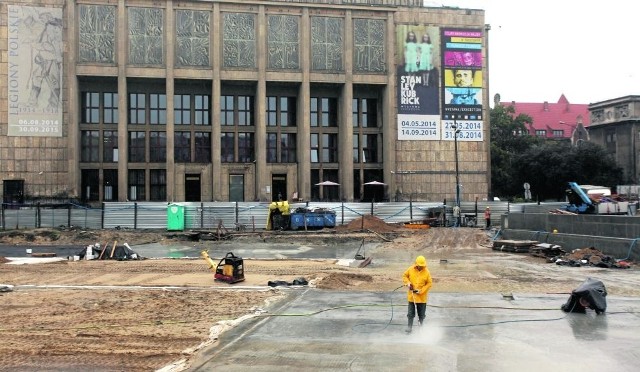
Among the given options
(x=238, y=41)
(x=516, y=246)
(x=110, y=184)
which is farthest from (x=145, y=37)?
(x=516, y=246)

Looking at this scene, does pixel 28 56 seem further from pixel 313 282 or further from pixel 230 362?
pixel 230 362

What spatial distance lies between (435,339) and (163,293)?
300 inches

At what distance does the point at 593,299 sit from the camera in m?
11.6

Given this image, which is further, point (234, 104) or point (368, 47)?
point (234, 104)

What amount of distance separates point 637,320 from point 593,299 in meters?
0.86

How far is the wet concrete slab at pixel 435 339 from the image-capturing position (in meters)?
7.95

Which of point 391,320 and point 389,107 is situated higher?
point 389,107

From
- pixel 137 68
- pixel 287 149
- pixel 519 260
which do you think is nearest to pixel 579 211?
pixel 519 260

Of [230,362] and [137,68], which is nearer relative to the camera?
[230,362]

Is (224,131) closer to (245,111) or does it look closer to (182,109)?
(245,111)

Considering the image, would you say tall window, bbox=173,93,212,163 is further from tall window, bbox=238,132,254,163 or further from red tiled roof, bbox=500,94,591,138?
red tiled roof, bbox=500,94,591,138

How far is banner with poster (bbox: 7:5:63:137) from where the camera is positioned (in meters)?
53.0

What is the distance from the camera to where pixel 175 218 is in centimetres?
4116

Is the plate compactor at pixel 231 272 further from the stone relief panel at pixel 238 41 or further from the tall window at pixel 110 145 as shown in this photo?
the tall window at pixel 110 145
